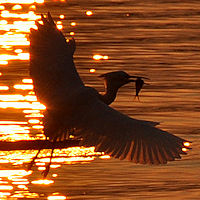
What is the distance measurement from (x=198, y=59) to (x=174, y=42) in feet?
4.71

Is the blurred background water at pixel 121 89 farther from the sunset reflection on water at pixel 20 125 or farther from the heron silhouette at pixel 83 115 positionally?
the heron silhouette at pixel 83 115

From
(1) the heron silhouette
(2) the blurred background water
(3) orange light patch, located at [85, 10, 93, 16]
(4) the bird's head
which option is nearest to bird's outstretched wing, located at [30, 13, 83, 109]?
(1) the heron silhouette

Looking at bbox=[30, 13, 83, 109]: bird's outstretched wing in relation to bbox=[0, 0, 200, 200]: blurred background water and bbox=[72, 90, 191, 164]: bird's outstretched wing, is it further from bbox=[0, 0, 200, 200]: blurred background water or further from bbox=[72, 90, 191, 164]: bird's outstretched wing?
bbox=[0, 0, 200, 200]: blurred background water

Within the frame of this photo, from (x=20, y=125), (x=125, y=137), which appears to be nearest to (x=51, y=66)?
(x=125, y=137)

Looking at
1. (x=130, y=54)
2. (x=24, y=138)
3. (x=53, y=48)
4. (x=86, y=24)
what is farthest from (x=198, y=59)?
(x=53, y=48)

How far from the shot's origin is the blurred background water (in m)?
12.7

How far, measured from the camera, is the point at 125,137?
11352 millimetres

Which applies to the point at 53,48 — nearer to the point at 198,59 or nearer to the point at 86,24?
the point at 198,59

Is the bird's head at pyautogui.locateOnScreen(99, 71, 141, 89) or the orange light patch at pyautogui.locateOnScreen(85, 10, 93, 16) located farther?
the orange light patch at pyautogui.locateOnScreen(85, 10, 93, 16)

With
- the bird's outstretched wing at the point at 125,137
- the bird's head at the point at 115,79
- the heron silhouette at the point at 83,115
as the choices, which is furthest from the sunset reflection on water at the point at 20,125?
the bird's head at the point at 115,79

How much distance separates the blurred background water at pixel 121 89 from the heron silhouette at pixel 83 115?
97 centimetres

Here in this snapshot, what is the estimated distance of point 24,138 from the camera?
14406 mm

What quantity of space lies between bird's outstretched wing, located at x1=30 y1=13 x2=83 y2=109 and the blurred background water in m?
1.23

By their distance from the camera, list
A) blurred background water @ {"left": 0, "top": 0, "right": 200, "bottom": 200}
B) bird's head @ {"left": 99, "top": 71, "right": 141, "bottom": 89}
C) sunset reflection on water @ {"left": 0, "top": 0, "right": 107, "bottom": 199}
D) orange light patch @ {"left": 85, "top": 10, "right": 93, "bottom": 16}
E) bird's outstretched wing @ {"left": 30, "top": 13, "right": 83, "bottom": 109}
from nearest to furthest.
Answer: bird's outstretched wing @ {"left": 30, "top": 13, "right": 83, "bottom": 109}, bird's head @ {"left": 99, "top": 71, "right": 141, "bottom": 89}, blurred background water @ {"left": 0, "top": 0, "right": 200, "bottom": 200}, sunset reflection on water @ {"left": 0, "top": 0, "right": 107, "bottom": 199}, orange light patch @ {"left": 85, "top": 10, "right": 93, "bottom": 16}
